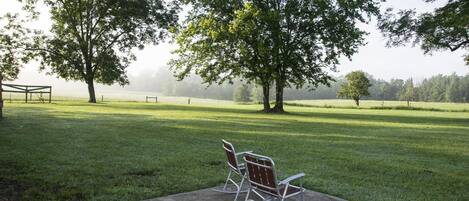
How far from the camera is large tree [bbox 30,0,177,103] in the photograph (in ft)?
146

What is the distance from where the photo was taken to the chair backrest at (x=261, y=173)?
543cm

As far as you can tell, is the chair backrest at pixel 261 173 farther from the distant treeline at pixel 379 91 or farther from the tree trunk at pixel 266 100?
the distant treeline at pixel 379 91

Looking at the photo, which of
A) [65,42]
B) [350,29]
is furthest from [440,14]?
[65,42]

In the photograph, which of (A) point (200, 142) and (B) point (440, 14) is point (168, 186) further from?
(B) point (440, 14)

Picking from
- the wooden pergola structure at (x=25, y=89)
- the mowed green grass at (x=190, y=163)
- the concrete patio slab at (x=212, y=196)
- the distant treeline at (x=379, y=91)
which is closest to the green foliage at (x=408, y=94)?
the distant treeline at (x=379, y=91)

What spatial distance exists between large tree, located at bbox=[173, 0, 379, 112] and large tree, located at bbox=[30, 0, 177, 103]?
34.5 ft

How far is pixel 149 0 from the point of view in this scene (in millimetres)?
47500

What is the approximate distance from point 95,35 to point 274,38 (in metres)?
23.0

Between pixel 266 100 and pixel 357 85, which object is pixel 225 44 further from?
pixel 357 85

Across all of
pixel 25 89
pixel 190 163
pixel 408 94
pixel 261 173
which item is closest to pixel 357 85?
pixel 408 94

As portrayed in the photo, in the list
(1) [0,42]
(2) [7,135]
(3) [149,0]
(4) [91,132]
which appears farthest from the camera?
(3) [149,0]

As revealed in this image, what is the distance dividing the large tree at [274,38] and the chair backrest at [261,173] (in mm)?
27621

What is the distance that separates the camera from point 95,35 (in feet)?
155

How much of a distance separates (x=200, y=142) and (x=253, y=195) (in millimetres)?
7219
